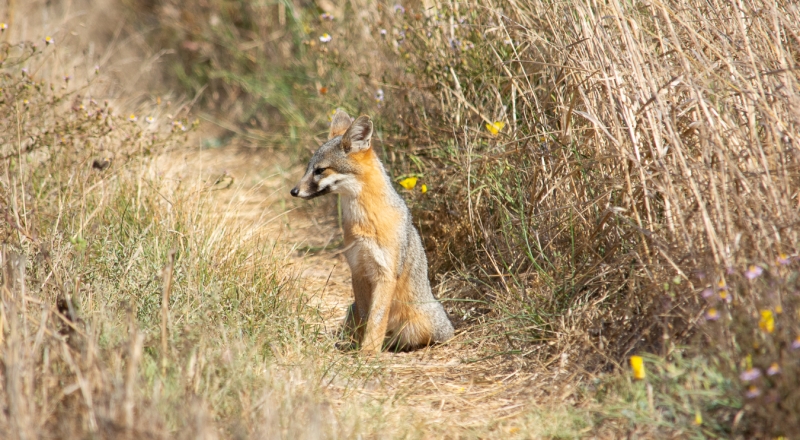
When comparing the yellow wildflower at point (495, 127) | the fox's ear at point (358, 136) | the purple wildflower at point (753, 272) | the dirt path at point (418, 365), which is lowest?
the dirt path at point (418, 365)

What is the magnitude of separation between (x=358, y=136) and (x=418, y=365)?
1.40 meters

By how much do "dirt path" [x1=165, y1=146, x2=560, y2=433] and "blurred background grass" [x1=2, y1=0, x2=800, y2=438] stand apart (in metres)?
0.16

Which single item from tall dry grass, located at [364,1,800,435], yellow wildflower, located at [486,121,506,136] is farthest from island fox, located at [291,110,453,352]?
yellow wildflower, located at [486,121,506,136]

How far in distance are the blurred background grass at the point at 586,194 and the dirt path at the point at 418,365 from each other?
0.16 meters

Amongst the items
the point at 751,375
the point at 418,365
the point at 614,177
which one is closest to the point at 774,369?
the point at 751,375

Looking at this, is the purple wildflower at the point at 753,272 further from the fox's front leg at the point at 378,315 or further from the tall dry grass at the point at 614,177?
the fox's front leg at the point at 378,315

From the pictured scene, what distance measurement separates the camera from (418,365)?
4379mm

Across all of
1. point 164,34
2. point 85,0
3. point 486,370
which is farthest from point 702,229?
point 85,0

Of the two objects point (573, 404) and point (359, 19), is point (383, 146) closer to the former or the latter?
point (359, 19)

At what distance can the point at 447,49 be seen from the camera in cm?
571

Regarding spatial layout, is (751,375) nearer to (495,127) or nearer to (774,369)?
(774,369)

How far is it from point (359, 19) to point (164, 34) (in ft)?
10.9

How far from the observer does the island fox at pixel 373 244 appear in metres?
4.48

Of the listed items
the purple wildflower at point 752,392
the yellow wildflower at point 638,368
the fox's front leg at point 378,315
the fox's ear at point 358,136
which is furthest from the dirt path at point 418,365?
the purple wildflower at point 752,392
